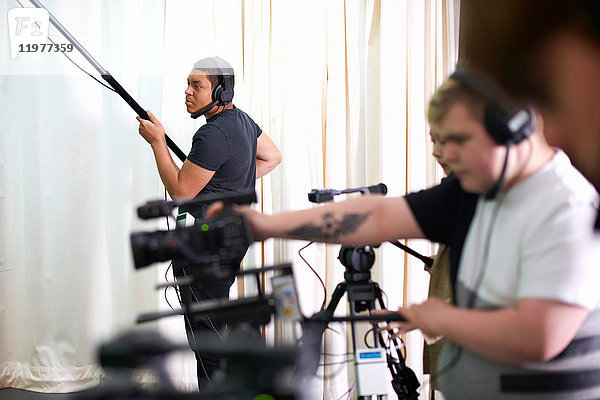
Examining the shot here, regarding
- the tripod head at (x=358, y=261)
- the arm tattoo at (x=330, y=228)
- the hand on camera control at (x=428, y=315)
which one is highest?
the arm tattoo at (x=330, y=228)

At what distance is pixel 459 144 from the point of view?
846 millimetres

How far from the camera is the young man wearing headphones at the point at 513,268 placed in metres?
0.75

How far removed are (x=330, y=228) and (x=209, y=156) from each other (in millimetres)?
847

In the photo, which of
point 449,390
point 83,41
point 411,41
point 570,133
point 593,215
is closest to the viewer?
point 570,133

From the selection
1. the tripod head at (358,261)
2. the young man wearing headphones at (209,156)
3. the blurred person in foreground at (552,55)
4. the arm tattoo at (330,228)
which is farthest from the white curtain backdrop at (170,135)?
the blurred person in foreground at (552,55)

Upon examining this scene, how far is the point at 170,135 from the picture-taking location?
243 cm

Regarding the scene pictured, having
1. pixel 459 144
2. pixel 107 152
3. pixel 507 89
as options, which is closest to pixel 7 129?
pixel 107 152

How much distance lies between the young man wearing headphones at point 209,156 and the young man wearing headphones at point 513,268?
1074mm

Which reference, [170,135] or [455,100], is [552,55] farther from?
[170,135]

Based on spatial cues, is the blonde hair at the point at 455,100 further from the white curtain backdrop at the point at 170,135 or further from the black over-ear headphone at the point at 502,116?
the white curtain backdrop at the point at 170,135

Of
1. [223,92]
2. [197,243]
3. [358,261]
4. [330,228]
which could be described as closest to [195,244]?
[197,243]

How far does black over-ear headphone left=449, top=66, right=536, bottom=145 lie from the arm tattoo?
36cm

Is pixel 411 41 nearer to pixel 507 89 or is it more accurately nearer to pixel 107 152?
pixel 107 152

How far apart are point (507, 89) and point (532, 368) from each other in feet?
1.51
